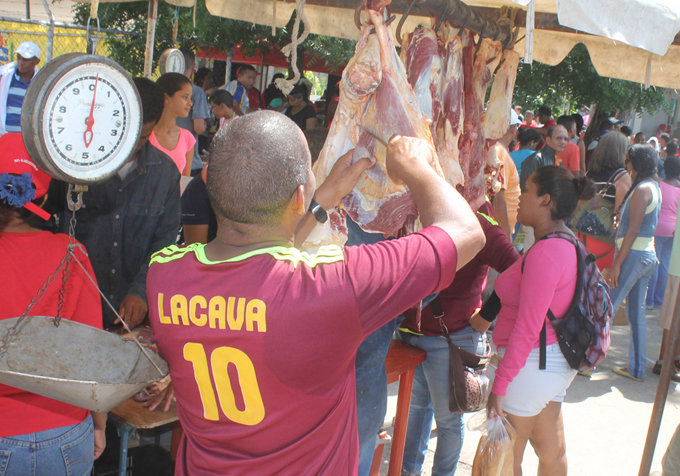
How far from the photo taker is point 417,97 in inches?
85.5

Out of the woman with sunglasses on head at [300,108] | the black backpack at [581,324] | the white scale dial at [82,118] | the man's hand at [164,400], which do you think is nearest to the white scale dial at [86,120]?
the white scale dial at [82,118]

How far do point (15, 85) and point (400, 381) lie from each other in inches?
231

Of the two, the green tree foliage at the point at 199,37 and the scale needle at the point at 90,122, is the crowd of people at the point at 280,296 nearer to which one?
the scale needle at the point at 90,122

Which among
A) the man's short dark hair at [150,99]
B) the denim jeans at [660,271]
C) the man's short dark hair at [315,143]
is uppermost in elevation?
the man's short dark hair at [150,99]

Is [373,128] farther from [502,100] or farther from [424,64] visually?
[502,100]

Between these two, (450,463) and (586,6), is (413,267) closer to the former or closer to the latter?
(586,6)

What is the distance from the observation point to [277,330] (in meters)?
1.21

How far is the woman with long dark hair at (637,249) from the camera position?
16.5 feet

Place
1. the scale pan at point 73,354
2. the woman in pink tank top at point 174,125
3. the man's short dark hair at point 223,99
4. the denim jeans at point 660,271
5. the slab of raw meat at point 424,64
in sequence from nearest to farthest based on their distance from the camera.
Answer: the scale pan at point 73,354
the slab of raw meat at point 424,64
the woman in pink tank top at point 174,125
the denim jeans at point 660,271
the man's short dark hair at point 223,99

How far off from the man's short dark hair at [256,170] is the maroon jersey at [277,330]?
11 centimetres

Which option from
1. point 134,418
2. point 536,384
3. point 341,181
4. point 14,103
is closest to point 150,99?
point 341,181

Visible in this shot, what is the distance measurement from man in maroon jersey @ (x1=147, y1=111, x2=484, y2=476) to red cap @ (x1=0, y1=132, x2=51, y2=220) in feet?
2.08

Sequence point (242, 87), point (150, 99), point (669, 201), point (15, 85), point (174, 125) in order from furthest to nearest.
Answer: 1. point (242, 87)
2. point (15, 85)
3. point (669, 201)
4. point (174, 125)
5. point (150, 99)

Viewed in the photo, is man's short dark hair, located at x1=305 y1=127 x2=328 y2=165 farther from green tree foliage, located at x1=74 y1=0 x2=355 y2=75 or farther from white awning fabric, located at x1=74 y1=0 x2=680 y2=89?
green tree foliage, located at x1=74 y1=0 x2=355 y2=75
